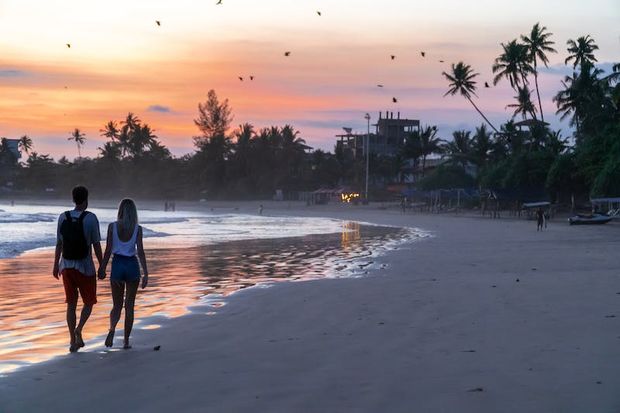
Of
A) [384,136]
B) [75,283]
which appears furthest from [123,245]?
[384,136]

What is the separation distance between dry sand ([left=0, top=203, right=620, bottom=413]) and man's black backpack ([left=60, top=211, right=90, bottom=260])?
3.30ft

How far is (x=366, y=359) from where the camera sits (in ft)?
23.2

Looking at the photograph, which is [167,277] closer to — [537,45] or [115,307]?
[115,307]

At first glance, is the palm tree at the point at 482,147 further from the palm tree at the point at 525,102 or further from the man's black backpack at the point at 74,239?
the man's black backpack at the point at 74,239

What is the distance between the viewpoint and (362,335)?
836 cm

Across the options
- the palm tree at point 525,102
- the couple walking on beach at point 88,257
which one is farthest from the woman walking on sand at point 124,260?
the palm tree at point 525,102

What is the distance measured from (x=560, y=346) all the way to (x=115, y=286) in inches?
176

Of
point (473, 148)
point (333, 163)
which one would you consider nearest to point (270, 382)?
point (473, 148)

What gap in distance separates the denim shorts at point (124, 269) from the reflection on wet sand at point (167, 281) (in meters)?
0.82

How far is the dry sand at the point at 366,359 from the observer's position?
5.71 m

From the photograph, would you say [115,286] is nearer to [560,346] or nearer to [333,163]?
[560,346]

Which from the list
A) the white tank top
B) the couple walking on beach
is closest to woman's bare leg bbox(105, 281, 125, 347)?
the couple walking on beach

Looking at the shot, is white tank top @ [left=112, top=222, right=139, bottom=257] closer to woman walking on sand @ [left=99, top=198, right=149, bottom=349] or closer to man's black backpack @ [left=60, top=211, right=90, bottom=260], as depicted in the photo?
woman walking on sand @ [left=99, top=198, right=149, bottom=349]

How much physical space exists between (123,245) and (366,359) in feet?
9.11
